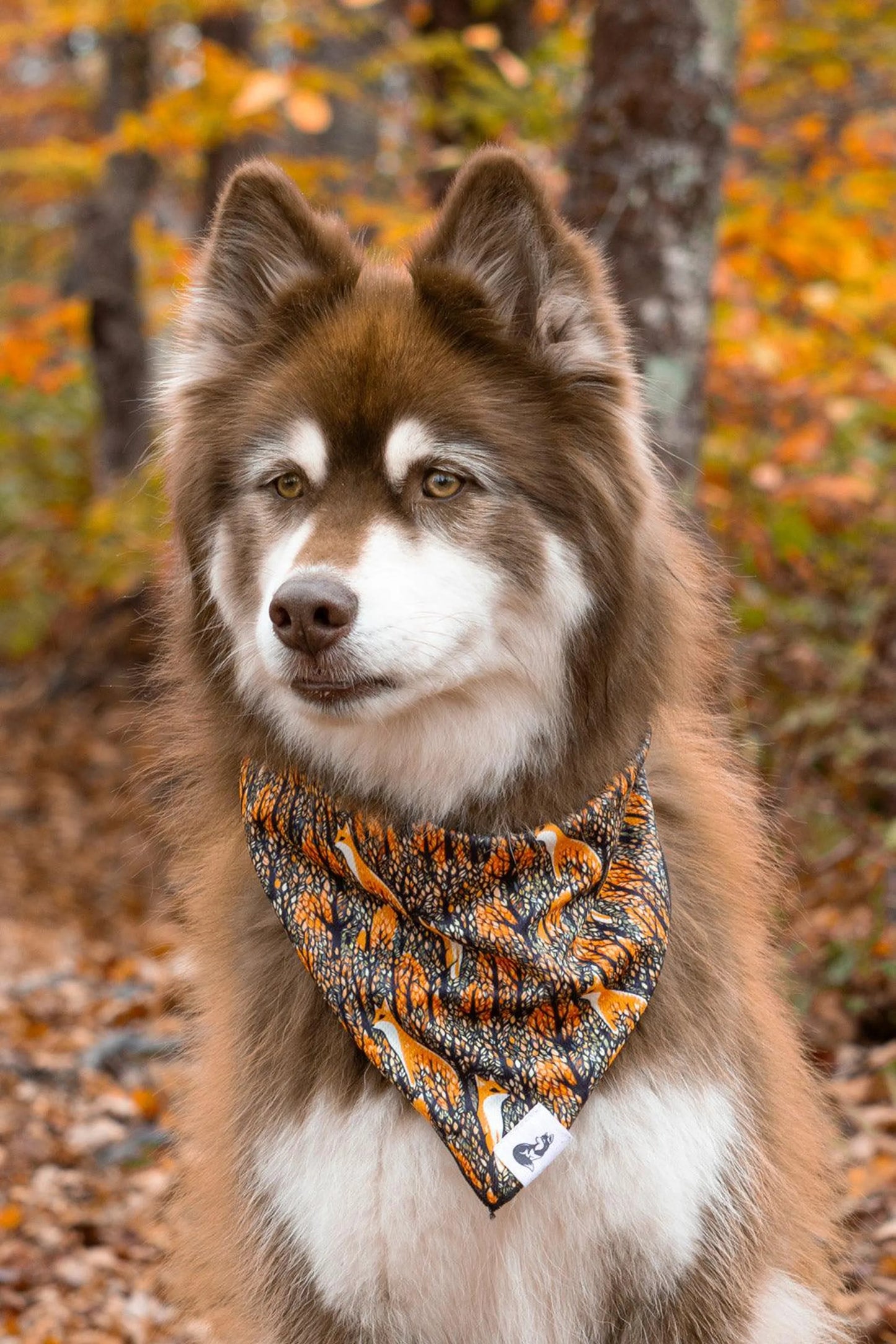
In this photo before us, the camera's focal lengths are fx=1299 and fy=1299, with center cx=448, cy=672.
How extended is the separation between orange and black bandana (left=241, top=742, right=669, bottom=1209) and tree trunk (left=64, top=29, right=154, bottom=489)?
19.7ft

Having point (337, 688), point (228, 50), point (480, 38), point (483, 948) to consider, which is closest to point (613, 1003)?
point (483, 948)

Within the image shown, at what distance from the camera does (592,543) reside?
224 centimetres

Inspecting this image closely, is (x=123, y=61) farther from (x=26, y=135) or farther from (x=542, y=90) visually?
(x=26, y=135)

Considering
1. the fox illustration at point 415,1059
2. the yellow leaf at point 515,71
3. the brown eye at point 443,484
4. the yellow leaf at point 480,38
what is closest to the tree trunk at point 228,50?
the yellow leaf at point 480,38

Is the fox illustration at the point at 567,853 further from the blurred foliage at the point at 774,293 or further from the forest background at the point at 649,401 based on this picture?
the blurred foliage at the point at 774,293

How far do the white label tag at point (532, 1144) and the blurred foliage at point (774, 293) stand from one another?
5.33ft

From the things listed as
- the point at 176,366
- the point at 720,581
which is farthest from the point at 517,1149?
the point at 176,366

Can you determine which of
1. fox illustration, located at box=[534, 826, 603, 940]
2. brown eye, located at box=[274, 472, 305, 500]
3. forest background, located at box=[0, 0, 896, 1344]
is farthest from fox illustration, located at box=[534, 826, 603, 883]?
forest background, located at box=[0, 0, 896, 1344]

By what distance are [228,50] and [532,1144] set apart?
22.9ft

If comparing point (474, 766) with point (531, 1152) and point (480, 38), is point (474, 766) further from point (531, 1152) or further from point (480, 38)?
point (480, 38)

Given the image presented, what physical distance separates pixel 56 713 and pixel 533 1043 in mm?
7202

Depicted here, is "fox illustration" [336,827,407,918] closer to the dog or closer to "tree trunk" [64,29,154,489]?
the dog

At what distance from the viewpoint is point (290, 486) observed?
2277mm

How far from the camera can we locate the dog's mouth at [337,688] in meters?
2.08
